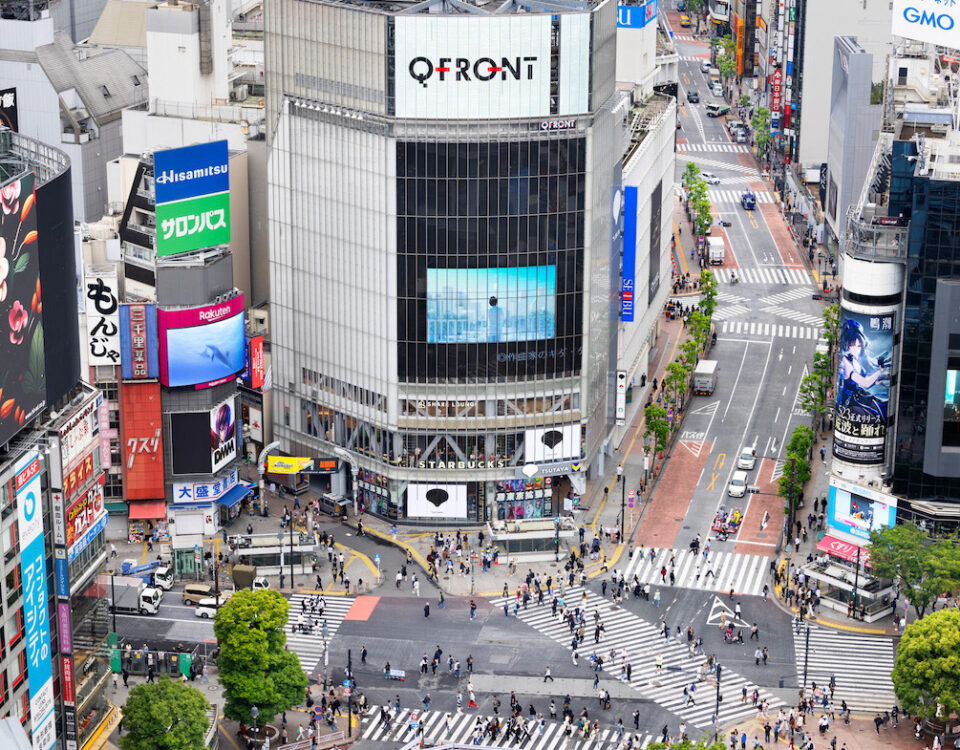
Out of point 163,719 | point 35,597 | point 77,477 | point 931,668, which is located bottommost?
point 931,668

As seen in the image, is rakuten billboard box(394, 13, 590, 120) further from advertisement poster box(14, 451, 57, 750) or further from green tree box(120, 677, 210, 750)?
advertisement poster box(14, 451, 57, 750)

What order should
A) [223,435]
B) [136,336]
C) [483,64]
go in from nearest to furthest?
[483,64], [136,336], [223,435]

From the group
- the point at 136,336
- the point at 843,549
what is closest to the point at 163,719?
the point at 136,336

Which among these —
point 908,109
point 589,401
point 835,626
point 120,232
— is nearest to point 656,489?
point 589,401

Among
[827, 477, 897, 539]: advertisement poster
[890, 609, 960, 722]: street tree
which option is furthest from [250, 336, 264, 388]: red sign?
[890, 609, 960, 722]: street tree

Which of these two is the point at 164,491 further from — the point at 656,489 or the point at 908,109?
the point at 908,109

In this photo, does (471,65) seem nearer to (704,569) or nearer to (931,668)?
(704,569)
